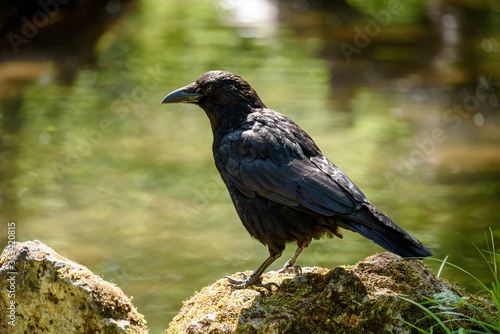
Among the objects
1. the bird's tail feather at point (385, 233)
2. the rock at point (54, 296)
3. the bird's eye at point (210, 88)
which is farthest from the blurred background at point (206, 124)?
the bird's tail feather at point (385, 233)

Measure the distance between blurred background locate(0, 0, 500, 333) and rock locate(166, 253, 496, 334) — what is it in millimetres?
1866

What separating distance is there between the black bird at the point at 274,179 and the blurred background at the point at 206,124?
5.95 feet

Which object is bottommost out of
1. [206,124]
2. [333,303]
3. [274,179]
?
[333,303]

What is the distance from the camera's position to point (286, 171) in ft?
13.5

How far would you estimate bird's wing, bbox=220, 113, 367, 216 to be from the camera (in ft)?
12.7

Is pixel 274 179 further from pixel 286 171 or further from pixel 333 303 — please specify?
pixel 333 303

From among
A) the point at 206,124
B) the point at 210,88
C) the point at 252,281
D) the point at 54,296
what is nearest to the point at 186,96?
the point at 210,88

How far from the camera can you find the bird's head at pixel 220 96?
4.48 meters

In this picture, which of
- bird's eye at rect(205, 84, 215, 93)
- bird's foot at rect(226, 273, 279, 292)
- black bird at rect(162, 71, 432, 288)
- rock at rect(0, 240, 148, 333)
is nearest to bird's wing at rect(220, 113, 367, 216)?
black bird at rect(162, 71, 432, 288)

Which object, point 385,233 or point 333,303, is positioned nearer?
point 333,303

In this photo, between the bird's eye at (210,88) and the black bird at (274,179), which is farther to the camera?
the bird's eye at (210,88)

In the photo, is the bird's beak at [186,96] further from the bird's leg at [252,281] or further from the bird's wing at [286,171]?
the bird's leg at [252,281]

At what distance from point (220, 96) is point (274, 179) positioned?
78cm

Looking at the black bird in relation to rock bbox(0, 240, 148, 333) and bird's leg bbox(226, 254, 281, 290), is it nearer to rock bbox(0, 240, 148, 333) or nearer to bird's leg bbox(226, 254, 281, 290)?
bird's leg bbox(226, 254, 281, 290)
